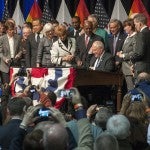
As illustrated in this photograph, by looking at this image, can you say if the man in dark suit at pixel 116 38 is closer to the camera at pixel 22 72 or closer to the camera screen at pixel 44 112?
the camera at pixel 22 72

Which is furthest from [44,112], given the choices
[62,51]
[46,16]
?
[46,16]

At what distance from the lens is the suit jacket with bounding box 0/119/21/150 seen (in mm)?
6320

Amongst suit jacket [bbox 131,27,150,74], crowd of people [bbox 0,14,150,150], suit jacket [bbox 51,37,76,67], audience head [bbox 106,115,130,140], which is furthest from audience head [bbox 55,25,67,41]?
audience head [bbox 106,115,130,140]

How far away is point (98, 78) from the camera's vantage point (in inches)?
467

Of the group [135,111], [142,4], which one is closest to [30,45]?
[142,4]

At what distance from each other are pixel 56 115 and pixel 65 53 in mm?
6408

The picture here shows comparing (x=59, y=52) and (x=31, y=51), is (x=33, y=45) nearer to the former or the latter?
(x=31, y=51)

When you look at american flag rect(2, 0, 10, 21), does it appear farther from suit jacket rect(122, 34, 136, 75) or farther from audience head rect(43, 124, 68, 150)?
audience head rect(43, 124, 68, 150)

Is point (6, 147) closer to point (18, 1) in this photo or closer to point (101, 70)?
point (101, 70)

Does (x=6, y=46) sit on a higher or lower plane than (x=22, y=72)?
higher

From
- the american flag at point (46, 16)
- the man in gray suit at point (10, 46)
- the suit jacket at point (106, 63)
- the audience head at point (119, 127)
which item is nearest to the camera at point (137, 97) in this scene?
the audience head at point (119, 127)

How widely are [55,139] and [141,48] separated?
6.60 m

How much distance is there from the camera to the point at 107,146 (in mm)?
5223

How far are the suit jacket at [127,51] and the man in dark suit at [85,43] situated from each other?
69 cm
